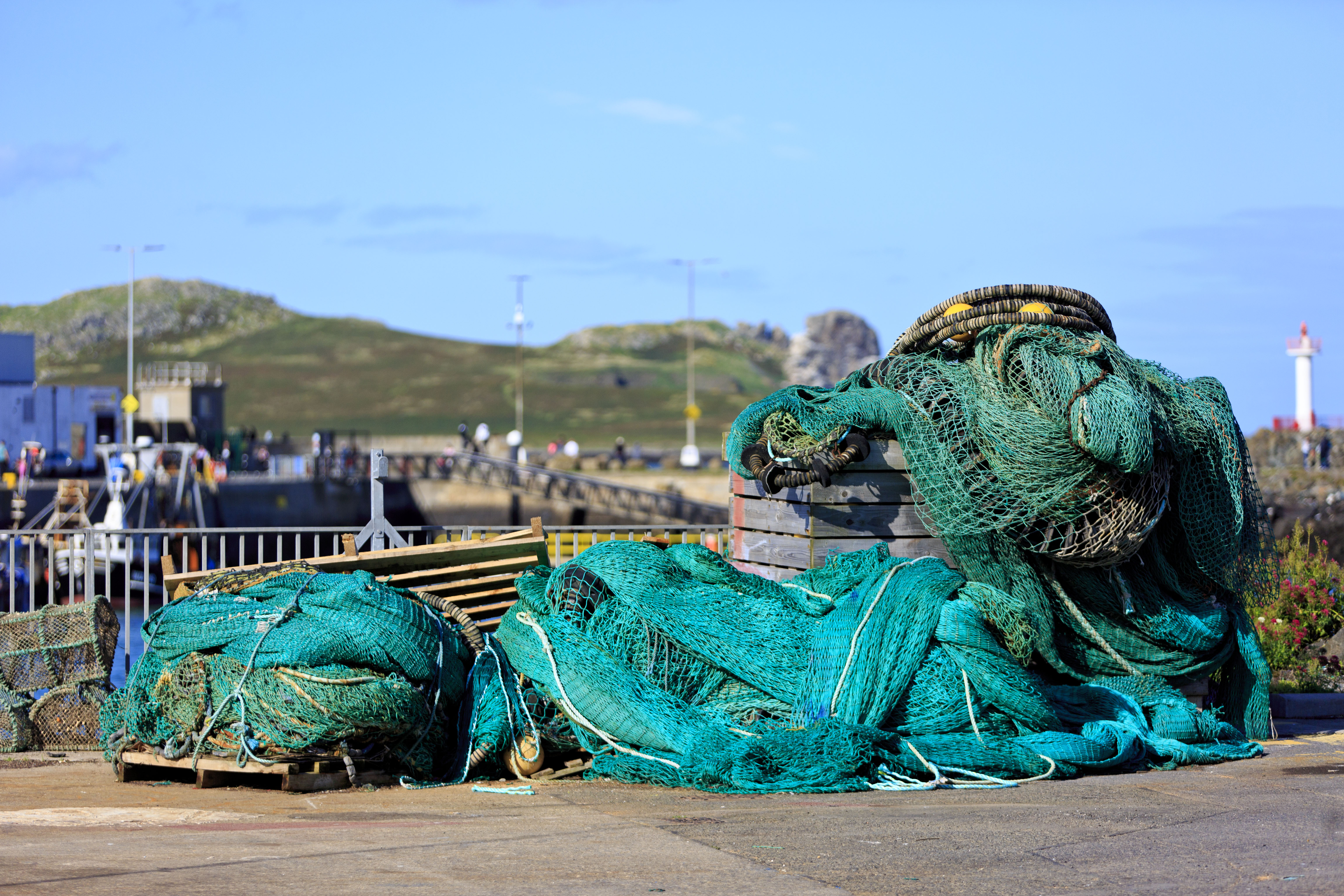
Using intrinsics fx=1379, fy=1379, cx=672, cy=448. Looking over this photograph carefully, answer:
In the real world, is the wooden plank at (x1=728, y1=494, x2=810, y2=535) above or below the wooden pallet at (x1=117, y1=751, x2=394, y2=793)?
above

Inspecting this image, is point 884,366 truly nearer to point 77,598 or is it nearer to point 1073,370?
point 1073,370

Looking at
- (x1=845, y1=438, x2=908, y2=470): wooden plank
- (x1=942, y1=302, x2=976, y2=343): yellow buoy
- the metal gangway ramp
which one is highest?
(x1=942, y1=302, x2=976, y2=343): yellow buoy

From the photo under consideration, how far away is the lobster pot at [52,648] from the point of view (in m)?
8.37

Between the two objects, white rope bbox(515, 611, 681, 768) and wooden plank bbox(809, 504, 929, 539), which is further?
wooden plank bbox(809, 504, 929, 539)

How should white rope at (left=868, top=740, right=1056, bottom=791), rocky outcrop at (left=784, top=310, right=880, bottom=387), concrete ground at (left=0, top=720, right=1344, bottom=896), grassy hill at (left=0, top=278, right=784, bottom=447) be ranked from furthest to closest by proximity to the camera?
rocky outcrop at (left=784, top=310, right=880, bottom=387) → grassy hill at (left=0, top=278, right=784, bottom=447) → white rope at (left=868, top=740, right=1056, bottom=791) → concrete ground at (left=0, top=720, right=1344, bottom=896)

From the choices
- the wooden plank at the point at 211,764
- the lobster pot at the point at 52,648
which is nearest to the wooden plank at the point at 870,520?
the wooden plank at the point at 211,764

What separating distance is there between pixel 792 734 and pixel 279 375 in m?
147

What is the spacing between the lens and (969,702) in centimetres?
713

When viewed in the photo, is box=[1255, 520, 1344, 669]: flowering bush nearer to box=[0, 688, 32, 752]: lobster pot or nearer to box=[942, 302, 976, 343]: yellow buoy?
box=[942, 302, 976, 343]: yellow buoy

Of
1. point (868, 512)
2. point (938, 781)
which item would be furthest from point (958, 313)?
point (938, 781)

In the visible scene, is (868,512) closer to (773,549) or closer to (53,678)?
(773,549)

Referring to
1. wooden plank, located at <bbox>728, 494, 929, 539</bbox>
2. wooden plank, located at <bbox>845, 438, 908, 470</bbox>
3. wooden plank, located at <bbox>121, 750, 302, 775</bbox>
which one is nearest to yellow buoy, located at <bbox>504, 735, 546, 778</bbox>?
wooden plank, located at <bbox>121, 750, 302, 775</bbox>

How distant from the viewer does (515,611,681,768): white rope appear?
6977 mm

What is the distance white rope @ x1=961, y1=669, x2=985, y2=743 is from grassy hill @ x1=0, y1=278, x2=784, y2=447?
93.7 m
